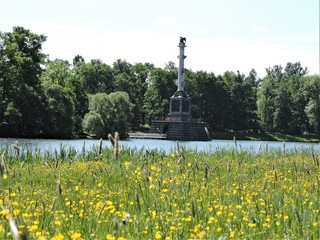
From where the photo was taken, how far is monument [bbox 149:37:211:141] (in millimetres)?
83125

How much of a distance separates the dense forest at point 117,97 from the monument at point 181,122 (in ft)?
22.9

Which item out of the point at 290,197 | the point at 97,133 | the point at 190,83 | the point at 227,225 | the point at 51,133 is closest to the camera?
the point at 227,225

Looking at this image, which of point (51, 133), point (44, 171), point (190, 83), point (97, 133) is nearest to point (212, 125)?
point (190, 83)

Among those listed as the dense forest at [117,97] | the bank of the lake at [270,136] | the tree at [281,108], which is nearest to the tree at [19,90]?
the dense forest at [117,97]

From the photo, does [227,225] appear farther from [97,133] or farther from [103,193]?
[97,133]

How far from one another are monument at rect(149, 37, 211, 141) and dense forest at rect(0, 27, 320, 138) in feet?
22.9

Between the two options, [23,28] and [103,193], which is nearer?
[103,193]

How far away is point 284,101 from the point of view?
109 metres

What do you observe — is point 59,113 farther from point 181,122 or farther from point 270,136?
point 270,136

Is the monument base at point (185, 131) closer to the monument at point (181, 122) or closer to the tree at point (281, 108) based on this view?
the monument at point (181, 122)

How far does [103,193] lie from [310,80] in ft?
345

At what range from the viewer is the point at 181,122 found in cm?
8394

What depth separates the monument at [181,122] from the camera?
83125 millimetres

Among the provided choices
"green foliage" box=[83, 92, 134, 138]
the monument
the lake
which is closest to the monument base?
the monument
